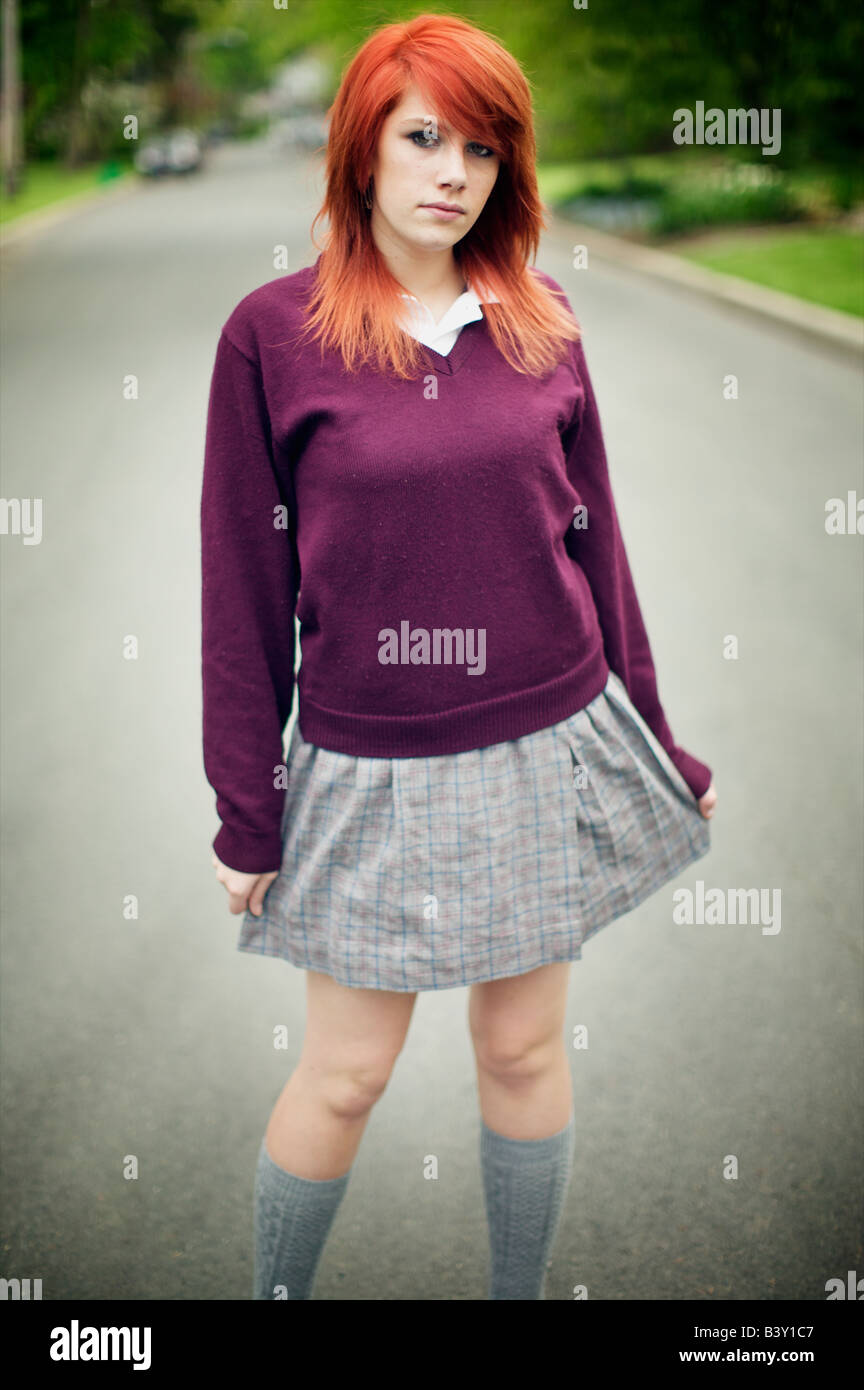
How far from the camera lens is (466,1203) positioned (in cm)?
231

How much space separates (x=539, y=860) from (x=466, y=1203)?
3.36ft

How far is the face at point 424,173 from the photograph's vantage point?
4.92 ft

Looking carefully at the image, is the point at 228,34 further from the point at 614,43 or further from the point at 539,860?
the point at 539,860

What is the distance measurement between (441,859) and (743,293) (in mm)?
10118

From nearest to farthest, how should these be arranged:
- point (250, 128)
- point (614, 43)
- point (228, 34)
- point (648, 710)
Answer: point (648, 710), point (614, 43), point (228, 34), point (250, 128)

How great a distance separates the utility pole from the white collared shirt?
21.6 m

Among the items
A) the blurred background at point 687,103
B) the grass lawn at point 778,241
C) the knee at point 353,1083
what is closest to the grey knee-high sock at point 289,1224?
the knee at point 353,1083

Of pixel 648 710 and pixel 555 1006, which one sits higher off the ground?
pixel 648 710

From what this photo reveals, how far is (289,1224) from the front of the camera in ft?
5.89

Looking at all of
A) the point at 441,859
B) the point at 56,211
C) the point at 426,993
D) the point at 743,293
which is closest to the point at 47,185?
the point at 56,211

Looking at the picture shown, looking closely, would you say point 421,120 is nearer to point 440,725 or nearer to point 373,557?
point 373,557

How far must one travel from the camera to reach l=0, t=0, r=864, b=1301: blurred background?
7.31ft

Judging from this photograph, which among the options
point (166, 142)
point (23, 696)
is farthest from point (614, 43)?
point (166, 142)

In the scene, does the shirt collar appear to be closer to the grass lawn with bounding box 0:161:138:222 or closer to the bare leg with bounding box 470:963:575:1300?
the bare leg with bounding box 470:963:575:1300
